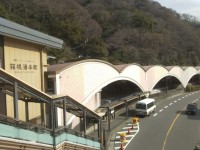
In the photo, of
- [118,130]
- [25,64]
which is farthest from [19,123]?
[118,130]

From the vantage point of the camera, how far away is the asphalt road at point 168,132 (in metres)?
25.1

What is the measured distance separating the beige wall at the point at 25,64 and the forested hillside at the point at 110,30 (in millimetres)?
27353

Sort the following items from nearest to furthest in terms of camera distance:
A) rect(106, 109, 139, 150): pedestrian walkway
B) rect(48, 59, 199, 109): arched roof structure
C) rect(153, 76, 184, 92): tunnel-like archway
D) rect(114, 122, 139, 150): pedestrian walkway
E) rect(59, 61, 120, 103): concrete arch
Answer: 1. rect(48, 59, 199, 109): arched roof structure
2. rect(59, 61, 120, 103): concrete arch
3. rect(114, 122, 139, 150): pedestrian walkway
4. rect(106, 109, 139, 150): pedestrian walkway
5. rect(153, 76, 184, 92): tunnel-like archway

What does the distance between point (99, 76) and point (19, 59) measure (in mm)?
16818

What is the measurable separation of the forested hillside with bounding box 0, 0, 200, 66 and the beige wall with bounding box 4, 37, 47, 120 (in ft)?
89.7

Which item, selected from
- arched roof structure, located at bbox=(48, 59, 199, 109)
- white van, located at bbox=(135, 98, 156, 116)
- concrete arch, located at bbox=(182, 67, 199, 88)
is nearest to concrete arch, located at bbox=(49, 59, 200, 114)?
arched roof structure, located at bbox=(48, 59, 199, 109)

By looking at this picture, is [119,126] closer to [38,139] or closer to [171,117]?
[171,117]

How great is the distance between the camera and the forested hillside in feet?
194

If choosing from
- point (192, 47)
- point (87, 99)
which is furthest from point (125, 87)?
point (192, 47)

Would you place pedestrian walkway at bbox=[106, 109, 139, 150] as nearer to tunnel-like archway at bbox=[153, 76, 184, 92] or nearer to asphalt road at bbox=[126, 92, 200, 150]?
asphalt road at bbox=[126, 92, 200, 150]

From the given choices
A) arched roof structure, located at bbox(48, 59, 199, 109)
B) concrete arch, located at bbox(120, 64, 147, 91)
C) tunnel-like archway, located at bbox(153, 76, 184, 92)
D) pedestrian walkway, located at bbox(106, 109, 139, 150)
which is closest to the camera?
arched roof structure, located at bbox(48, 59, 199, 109)

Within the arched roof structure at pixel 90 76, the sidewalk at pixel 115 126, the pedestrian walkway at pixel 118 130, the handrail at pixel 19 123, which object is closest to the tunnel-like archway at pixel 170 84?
the arched roof structure at pixel 90 76

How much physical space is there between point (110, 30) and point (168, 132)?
52095mm

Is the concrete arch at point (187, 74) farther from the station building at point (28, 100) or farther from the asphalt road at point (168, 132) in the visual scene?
the station building at point (28, 100)
